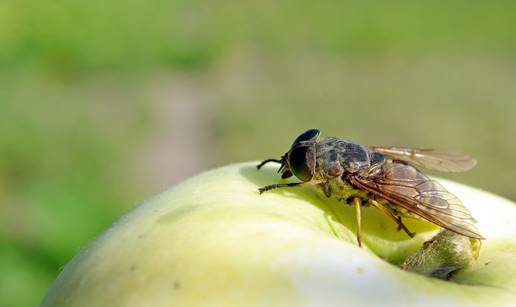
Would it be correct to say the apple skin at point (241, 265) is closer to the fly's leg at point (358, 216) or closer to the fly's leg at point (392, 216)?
the fly's leg at point (358, 216)

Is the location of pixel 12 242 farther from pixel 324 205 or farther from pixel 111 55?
pixel 111 55

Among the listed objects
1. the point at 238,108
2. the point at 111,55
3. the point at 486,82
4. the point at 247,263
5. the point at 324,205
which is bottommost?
the point at 486,82

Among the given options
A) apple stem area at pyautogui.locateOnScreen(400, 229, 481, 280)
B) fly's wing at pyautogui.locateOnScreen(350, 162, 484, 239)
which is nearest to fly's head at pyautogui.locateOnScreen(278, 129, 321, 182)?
fly's wing at pyautogui.locateOnScreen(350, 162, 484, 239)

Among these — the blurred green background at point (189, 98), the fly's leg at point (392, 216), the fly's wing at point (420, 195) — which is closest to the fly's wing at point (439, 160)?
the fly's wing at point (420, 195)

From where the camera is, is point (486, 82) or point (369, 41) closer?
point (486, 82)

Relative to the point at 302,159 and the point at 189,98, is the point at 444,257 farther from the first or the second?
the point at 189,98

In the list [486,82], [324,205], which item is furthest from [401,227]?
[486,82]
